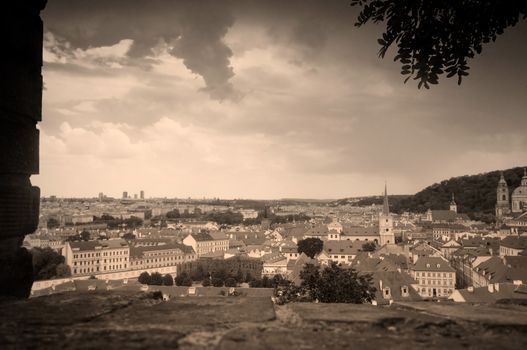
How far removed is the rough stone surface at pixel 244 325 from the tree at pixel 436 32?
2.19 m

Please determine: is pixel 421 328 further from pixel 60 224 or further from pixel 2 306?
pixel 60 224

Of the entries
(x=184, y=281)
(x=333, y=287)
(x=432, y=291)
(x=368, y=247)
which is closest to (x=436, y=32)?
(x=333, y=287)

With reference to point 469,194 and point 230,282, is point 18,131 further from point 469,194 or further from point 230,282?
point 469,194

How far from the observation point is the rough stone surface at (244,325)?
6.44 ft

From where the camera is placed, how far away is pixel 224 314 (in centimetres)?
242

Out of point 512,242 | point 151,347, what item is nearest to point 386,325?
point 151,347

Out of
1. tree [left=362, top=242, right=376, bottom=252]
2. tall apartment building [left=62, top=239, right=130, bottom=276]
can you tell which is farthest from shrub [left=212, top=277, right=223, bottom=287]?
tree [left=362, top=242, right=376, bottom=252]

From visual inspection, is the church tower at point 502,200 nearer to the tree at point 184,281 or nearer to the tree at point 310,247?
the tree at point 310,247

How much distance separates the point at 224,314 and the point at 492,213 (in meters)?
162

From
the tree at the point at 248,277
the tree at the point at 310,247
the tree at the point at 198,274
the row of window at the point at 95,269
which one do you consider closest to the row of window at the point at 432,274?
the tree at the point at 248,277

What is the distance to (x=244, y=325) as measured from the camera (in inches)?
87.4

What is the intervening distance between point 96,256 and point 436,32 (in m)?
74.0

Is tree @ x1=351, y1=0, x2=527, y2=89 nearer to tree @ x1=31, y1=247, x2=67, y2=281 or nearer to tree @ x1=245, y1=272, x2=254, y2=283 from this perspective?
tree @ x1=245, y1=272, x2=254, y2=283

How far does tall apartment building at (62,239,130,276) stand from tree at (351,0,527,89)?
70967 millimetres
